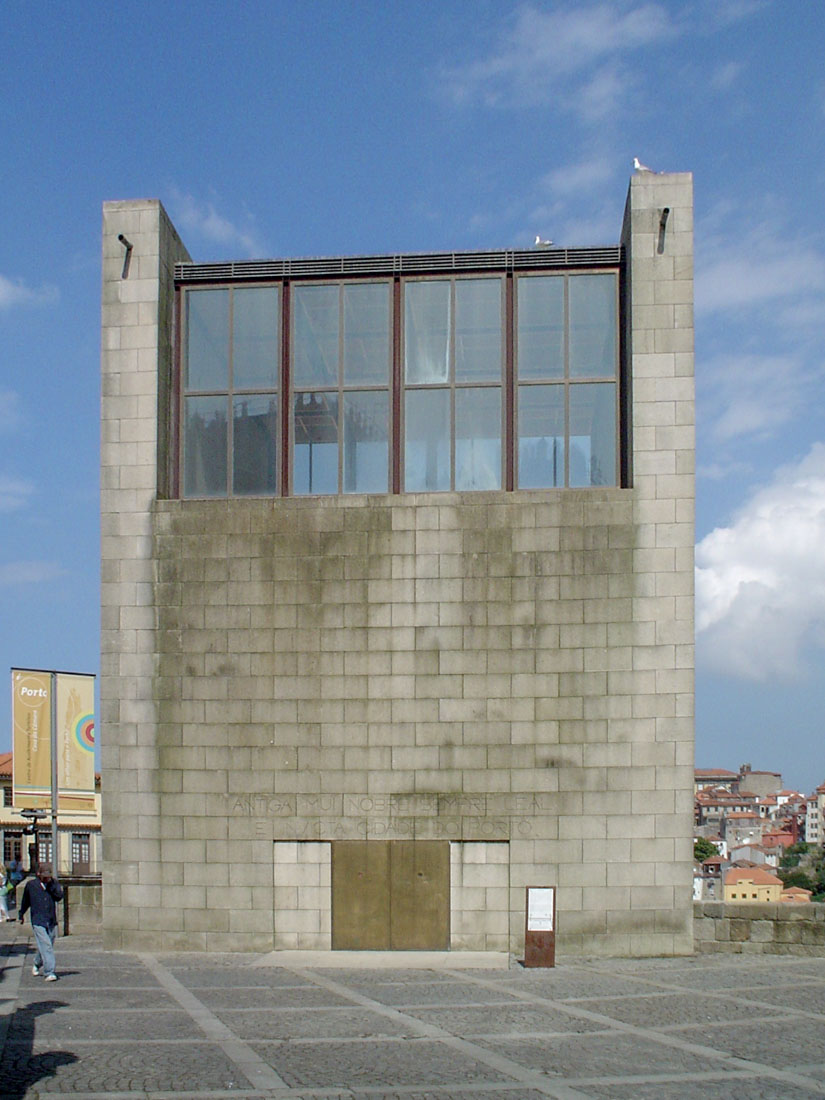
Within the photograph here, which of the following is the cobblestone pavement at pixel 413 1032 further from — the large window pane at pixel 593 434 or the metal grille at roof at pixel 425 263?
the metal grille at roof at pixel 425 263

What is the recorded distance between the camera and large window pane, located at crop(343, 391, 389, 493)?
2247cm

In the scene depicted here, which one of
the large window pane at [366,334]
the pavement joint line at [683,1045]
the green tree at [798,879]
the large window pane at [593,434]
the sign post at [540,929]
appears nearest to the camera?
the pavement joint line at [683,1045]

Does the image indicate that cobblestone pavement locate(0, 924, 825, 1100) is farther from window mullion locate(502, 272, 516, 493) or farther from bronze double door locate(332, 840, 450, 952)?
window mullion locate(502, 272, 516, 493)

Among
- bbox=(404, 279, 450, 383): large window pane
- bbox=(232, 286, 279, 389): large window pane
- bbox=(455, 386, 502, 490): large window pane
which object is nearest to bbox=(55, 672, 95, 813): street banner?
bbox=(232, 286, 279, 389): large window pane

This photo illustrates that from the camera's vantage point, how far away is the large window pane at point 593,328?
73.9 ft

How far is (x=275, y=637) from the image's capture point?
72.1 ft

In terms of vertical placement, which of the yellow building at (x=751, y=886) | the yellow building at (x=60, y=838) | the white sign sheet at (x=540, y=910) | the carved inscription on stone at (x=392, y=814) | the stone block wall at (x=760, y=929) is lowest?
the yellow building at (x=751, y=886)

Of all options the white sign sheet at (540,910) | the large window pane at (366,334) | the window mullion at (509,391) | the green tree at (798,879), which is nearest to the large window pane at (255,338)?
the large window pane at (366,334)

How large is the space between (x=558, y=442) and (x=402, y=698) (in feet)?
17.2

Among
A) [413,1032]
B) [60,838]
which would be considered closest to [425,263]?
[413,1032]

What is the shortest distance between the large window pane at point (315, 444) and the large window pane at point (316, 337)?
380mm

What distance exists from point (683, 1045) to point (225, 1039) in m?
4.82

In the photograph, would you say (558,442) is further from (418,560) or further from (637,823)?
(637,823)

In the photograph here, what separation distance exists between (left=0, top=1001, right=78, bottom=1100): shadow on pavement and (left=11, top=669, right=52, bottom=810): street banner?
12.2m
